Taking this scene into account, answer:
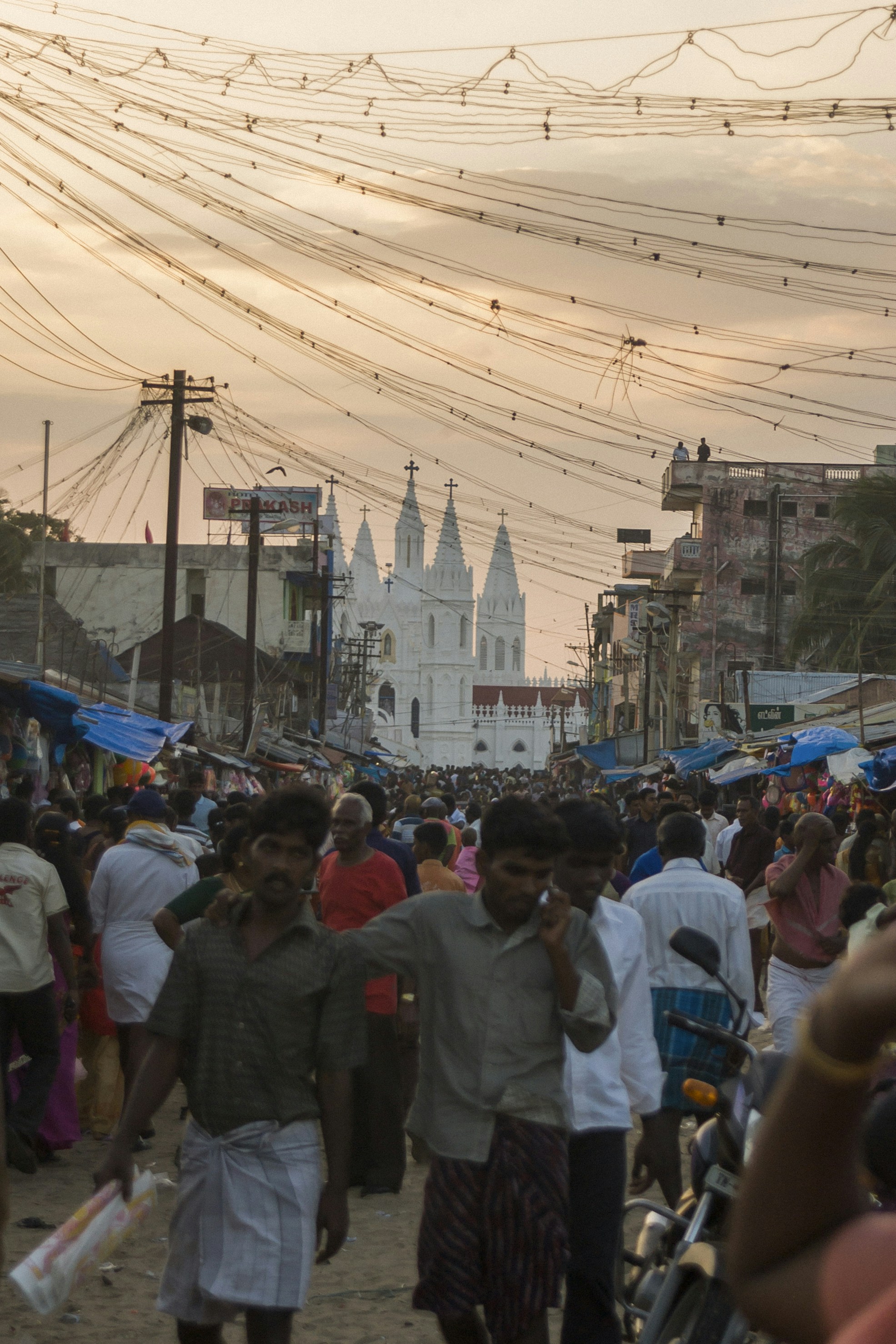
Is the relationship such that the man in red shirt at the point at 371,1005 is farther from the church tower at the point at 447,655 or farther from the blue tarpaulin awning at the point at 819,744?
the church tower at the point at 447,655

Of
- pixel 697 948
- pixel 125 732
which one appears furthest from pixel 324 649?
pixel 697 948

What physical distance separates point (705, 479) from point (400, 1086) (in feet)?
165

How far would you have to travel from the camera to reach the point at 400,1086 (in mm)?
8156

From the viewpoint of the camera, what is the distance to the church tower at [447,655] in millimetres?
149625

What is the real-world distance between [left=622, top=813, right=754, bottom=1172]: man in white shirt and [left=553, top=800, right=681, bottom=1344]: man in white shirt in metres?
0.78

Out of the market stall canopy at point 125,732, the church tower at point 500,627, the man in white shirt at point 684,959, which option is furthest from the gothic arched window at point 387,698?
the man in white shirt at point 684,959

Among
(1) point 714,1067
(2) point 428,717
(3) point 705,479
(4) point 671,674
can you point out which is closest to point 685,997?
(1) point 714,1067

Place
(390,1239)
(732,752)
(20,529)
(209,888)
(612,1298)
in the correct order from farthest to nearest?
(20,529) → (732,752) → (390,1239) → (209,888) → (612,1298)

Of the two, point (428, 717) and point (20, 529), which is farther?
point (428, 717)

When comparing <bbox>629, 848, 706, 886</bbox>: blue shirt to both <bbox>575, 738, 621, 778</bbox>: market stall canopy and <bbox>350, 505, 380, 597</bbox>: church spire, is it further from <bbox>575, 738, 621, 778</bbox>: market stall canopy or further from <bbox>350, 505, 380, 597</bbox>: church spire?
<bbox>350, 505, 380, 597</bbox>: church spire

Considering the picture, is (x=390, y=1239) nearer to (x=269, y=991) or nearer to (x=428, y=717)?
(x=269, y=991)

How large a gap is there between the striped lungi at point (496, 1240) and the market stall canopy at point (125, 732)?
11.8 meters

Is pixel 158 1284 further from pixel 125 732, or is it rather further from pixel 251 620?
pixel 251 620

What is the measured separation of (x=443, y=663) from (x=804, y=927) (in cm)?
14740
